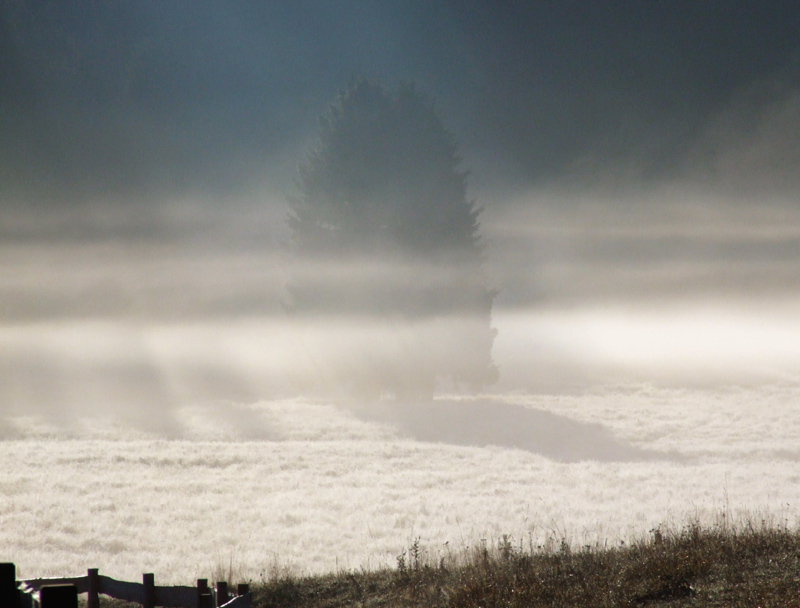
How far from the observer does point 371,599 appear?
910 centimetres

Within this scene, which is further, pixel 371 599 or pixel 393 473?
pixel 393 473

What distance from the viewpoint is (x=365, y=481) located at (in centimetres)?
1950

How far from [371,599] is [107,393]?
37.0m

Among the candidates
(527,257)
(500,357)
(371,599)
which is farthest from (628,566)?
(527,257)

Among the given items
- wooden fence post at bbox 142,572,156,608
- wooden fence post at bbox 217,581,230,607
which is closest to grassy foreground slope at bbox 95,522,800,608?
wooden fence post at bbox 217,581,230,607

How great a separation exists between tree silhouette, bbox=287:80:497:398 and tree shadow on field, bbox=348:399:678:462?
458 cm

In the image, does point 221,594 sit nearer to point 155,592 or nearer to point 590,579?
point 155,592

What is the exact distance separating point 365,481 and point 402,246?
855 inches

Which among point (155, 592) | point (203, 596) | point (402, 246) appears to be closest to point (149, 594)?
point (155, 592)

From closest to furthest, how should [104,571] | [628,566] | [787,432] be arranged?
[628,566] → [104,571] → [787,432]

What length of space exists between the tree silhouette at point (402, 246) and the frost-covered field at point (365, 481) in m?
5.59

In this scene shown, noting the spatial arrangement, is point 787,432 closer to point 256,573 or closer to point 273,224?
point 256,573

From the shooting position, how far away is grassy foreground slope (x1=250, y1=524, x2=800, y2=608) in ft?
24.1

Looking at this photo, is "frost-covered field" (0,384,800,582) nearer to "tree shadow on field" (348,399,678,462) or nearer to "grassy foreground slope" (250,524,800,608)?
"tree shadow on field" (348,399,678,462)
